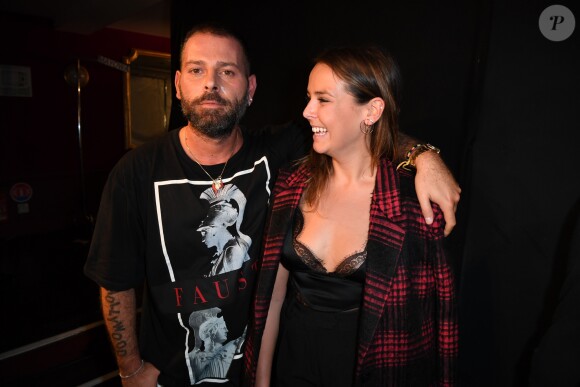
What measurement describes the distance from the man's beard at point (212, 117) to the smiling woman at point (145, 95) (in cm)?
479

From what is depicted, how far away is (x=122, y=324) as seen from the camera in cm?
141

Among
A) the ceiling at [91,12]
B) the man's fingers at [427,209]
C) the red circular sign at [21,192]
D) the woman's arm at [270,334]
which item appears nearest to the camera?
the man's fingers at [427,209]

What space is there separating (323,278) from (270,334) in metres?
0.36

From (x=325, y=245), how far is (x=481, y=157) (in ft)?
2.69

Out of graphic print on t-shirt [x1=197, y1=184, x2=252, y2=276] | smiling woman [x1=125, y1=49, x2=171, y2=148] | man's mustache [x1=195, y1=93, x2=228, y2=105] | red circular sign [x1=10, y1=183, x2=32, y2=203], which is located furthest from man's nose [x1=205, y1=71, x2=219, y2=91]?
smiling woman [x1=125, y1=49, x2=171, y2=148]

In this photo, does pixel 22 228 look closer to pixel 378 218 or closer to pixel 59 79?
pixel 59 79

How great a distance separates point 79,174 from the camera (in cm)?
523

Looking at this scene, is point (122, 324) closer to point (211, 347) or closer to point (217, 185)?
point (211, 347)

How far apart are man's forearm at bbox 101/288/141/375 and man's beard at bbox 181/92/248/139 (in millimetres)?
694

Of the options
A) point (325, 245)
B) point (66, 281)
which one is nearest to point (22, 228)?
point (66, 281)

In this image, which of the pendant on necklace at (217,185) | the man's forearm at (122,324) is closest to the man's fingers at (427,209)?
the pendant on necklace at (217,185)

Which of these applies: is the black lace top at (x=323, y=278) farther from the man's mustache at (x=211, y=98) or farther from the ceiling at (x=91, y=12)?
the ceiling at (x=91, y=12)

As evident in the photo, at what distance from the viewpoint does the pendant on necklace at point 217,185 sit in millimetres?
1378

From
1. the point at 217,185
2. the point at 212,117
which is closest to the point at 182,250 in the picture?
the point at 217,185
